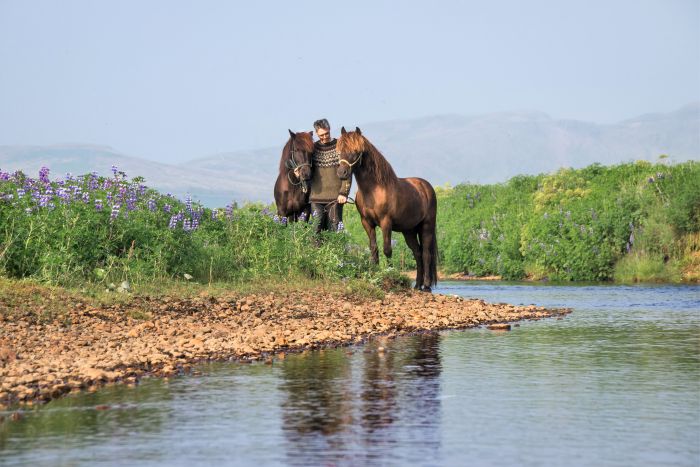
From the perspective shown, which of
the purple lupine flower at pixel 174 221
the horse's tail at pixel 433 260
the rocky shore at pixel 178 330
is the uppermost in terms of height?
the purple lupine flower at pixel 174 221

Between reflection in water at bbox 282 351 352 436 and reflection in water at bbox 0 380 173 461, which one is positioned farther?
reflection in water at bbox 282 351 352 436

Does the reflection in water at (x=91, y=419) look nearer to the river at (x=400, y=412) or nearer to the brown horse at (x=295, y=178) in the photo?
the river at (x=400, y=412)

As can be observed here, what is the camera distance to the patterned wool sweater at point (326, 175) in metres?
18.6

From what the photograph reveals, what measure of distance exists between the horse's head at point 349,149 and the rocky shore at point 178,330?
2.18 metres

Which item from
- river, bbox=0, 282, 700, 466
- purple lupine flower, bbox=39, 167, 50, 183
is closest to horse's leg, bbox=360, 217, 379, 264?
purple lupine flower, bbox=39, 167, 50, 183

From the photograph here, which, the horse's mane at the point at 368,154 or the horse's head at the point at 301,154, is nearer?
the horse's mane at the point at 368,154

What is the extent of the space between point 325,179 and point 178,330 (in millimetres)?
6883

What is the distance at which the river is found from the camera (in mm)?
6637

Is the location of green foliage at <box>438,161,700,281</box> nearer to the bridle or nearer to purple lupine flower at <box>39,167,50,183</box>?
the bridle

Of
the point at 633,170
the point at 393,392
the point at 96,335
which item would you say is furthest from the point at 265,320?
the point at 633,170

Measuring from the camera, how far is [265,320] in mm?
13898

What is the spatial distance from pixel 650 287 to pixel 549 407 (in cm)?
1732

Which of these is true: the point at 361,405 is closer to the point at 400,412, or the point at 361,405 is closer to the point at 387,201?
the point at 400,412

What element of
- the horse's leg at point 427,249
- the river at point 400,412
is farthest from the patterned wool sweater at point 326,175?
the river at point 400,412
